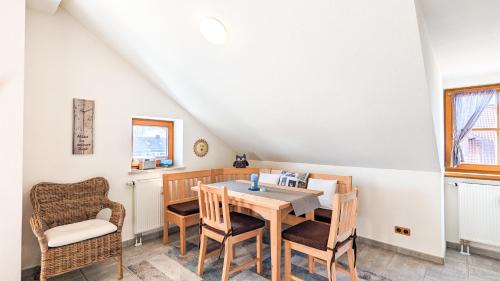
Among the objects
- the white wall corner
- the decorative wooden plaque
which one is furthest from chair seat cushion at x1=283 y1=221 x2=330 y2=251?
the white wall corner

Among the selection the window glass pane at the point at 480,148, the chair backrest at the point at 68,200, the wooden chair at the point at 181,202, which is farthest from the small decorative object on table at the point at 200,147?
the window glass pane at the point at 480,148

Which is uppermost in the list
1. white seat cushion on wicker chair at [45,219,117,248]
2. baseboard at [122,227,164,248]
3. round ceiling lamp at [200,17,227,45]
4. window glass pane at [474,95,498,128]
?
round ceiling lamp at [200,17,227,45]

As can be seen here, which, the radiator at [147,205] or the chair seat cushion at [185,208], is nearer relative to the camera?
the chair seat cushion at [185,208]

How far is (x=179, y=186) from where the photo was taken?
3.47 m

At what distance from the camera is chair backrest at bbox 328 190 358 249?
6.19 feet

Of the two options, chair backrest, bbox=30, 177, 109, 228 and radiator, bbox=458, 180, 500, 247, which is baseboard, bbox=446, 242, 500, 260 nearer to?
radiator, bbox=458, 180, 500, 247

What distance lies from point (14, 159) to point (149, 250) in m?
1.65

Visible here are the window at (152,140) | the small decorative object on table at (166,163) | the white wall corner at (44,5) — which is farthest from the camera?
the small decorative object on table at (166,163)

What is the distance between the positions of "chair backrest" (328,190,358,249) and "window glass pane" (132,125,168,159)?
104 inches

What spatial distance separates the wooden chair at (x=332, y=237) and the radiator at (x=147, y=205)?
74.3 inches

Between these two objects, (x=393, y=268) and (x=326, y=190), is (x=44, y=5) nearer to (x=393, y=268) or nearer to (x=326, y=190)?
(x=326, y=190)

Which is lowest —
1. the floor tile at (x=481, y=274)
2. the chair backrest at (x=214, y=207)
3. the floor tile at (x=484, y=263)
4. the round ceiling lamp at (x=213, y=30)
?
the floor tile at (x=481, y=274)

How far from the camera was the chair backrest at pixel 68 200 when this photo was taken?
2.42 m

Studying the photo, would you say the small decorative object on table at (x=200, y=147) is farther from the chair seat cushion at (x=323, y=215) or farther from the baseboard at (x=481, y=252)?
the baseboard at (x=481, y=252)
